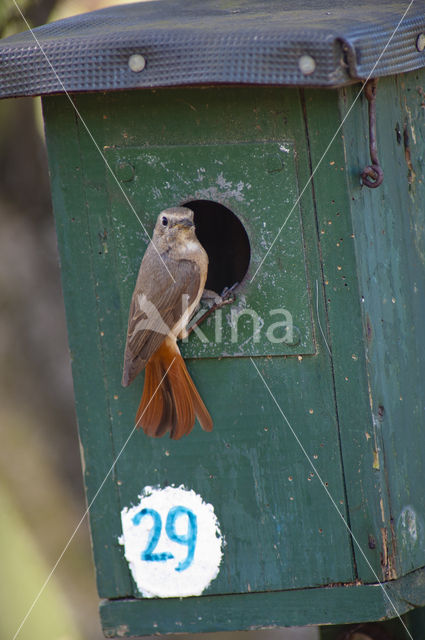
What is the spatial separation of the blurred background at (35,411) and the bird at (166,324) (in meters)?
1.74

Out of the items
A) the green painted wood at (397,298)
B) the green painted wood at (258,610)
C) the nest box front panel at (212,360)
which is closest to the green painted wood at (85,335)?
the nest box front panel at (212,360)

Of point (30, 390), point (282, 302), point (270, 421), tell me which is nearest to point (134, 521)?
point (270, 421)

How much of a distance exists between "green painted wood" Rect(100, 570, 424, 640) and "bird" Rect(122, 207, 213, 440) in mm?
569

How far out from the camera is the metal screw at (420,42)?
3.22 meters

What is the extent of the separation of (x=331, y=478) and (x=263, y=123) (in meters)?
1.11

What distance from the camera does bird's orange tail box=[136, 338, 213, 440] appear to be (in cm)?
341

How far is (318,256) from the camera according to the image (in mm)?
3262

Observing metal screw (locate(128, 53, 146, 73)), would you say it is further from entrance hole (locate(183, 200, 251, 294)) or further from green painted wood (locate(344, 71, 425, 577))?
entrance hole (locate(183, 200, 251, 294))

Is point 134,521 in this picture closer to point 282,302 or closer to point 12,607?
point 282,302

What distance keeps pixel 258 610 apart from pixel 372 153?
1.50m

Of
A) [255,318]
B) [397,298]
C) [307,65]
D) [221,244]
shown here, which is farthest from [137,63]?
[221,244]

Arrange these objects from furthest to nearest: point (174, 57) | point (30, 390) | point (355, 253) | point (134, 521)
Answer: point (30, 390)
point (134, 521)
point (355, 253)
point (174, 57)

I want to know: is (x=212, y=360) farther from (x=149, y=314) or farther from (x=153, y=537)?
(x=153, y=537)

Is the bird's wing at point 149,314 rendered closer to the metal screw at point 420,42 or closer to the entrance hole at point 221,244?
the entrance hole at point 221,244
